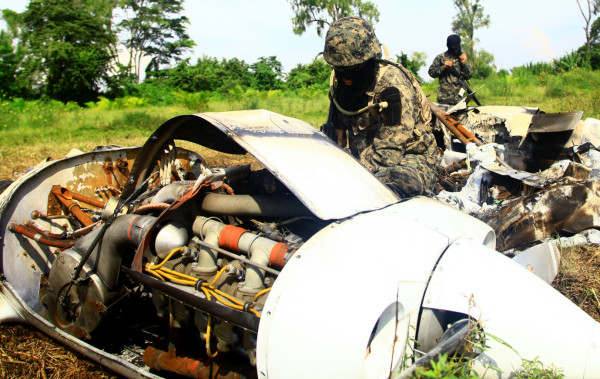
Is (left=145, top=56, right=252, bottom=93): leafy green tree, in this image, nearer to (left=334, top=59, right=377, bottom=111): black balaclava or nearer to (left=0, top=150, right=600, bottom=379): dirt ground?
(left=334, top=59, right=377, bottom=111): black balaclava

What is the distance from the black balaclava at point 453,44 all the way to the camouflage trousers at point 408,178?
19.8 ft

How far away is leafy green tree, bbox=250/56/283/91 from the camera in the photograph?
2573 cm

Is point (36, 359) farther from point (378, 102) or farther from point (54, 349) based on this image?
point (378, 102)

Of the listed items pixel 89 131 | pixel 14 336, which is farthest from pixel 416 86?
pixel 89 131

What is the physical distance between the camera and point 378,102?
3.82m

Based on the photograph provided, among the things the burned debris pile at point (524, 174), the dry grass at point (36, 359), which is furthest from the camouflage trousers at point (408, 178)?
the dry grass at point (36, 359)

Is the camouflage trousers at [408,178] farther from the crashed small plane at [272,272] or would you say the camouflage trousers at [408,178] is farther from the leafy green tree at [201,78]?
the leafy green tree at [201,78]

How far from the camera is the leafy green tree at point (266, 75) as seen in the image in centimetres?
2573

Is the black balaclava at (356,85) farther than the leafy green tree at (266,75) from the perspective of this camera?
No

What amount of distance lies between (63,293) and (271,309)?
1620 millimetres

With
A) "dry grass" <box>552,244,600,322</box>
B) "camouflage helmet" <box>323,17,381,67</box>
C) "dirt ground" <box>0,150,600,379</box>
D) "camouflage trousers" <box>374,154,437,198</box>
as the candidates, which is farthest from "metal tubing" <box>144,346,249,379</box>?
"camouflage helmet" <box>323,17,381,67</box>

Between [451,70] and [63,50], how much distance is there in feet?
72.2

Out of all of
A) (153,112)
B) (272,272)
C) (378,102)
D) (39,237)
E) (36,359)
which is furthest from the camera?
(153,112)

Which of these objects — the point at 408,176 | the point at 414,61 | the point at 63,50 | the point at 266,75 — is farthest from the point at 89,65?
the point at 408,176
